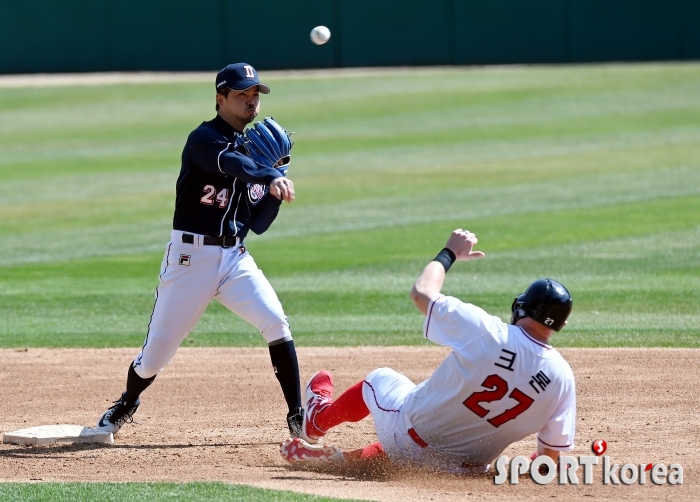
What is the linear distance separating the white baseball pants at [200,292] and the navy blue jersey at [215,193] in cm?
10

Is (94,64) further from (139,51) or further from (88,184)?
(88,184)

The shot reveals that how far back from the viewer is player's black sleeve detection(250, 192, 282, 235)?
5.86 metres

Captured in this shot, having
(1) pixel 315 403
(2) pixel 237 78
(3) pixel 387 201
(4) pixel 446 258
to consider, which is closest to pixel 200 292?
(1) pixel 315 403

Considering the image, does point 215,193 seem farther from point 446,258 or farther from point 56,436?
point 56,436

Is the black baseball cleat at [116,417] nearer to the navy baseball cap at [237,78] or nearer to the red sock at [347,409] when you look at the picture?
the red sock at [347,409]

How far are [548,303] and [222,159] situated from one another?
6.03ft

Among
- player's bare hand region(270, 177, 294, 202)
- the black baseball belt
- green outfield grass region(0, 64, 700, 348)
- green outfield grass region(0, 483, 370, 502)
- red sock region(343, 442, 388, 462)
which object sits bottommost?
green outfield grass region(0, 64, 700, 348)

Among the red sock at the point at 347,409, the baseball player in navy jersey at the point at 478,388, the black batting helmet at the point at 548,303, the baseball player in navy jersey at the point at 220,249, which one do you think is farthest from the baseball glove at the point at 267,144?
the black batting helmet at the point at 548,303

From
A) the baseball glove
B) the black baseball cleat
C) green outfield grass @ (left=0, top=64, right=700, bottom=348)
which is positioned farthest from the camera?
green outfield grass @ (left=0, top=64, right=700, bottom=348)

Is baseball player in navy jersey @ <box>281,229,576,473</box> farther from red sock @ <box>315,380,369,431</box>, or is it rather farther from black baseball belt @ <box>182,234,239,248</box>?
black baseball belt @ <box>182,234,239,248</box>

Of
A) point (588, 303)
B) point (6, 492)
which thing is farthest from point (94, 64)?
point (6, 492)

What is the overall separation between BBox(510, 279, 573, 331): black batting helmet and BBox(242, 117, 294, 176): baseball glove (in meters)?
1.71

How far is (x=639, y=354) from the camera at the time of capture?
25.9 feet

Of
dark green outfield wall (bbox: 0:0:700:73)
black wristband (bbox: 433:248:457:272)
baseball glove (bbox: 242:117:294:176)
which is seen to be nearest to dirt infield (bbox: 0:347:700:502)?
black wristband (bbox: 433:248:457:272)
